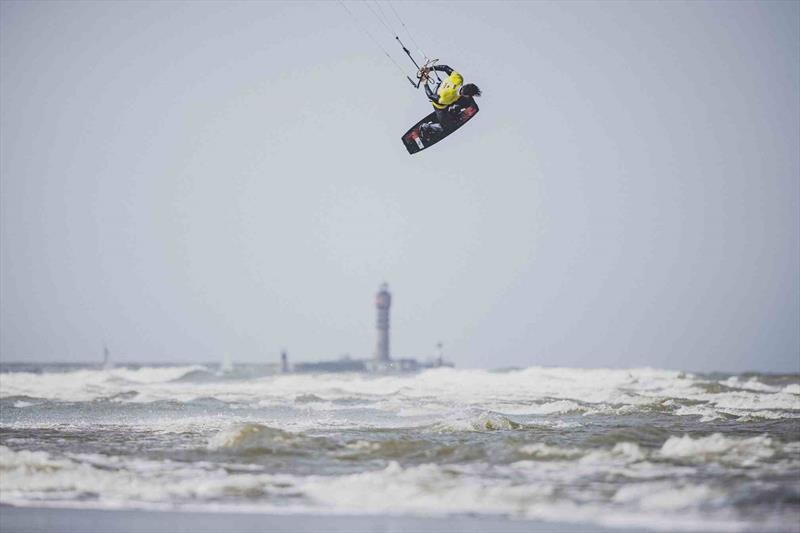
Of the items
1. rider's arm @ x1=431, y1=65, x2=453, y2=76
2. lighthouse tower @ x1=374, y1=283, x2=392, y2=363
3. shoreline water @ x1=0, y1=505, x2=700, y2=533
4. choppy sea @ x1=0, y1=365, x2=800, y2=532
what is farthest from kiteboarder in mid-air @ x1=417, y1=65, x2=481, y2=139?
lighthouse tower @ x1=374, y1=283, x2=392, y2=363

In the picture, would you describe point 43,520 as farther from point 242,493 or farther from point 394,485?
point 394,485

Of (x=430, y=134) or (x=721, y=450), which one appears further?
(x=430, y=134)

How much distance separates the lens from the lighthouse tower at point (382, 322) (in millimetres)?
84125

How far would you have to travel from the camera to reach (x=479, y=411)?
24.1 meters

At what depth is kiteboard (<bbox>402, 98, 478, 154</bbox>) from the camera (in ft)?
57.4

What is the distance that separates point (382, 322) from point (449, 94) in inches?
2699

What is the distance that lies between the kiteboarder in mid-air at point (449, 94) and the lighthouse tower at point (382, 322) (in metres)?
67.1

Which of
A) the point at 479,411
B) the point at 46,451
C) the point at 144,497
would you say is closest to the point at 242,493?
the point at 144,497

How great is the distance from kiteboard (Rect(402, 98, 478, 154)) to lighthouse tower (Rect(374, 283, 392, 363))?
215 feet

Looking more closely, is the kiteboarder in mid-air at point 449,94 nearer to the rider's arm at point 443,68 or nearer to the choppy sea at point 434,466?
the rider's arm at point 443,68

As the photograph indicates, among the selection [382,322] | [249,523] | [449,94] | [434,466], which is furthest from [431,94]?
[382,322]

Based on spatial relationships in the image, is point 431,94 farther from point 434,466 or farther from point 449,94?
point 434,466

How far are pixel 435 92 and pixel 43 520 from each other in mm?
10614

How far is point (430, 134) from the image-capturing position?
18547 millimetres
